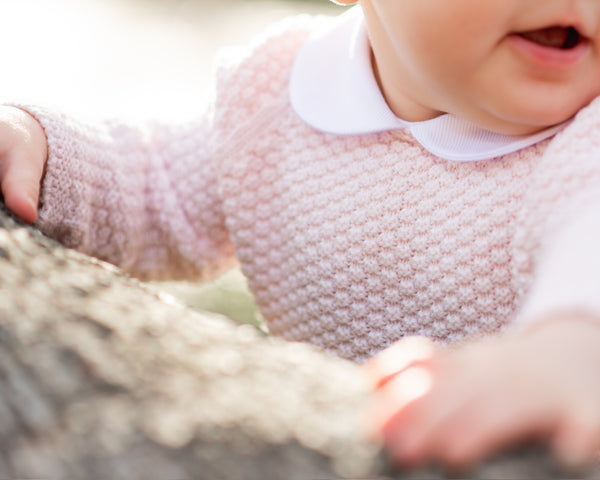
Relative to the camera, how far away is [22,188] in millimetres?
615

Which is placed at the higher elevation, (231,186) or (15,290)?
(15,290)

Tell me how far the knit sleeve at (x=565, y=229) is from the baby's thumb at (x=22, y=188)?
0.41 m

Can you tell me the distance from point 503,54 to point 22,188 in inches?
17.3

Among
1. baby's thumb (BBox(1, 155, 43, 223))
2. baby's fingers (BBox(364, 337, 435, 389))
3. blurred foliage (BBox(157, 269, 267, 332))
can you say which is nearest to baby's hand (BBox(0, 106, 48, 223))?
baby's thumb (BBox(1, 155, 43, 223))

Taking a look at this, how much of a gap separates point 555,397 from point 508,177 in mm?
430

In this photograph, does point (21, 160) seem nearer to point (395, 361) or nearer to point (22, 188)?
point (22, 188)

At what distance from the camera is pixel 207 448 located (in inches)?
11.0

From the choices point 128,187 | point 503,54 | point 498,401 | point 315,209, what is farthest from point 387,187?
point 498,401

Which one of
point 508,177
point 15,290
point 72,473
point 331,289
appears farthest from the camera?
point 331,289

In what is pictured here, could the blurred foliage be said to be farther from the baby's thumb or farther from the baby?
the baby's thumb

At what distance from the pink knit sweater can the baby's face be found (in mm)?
32

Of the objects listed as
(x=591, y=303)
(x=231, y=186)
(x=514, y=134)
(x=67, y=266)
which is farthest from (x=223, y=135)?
(x=591, y=303)

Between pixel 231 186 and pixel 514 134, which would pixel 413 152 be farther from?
pixel 231 186

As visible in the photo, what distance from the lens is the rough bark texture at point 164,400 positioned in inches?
10.6
